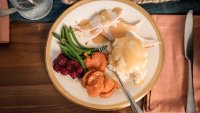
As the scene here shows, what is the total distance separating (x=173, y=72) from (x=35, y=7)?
448 millimetres

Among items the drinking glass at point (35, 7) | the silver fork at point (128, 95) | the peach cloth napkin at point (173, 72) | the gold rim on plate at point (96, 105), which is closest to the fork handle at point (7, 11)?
the drinking glass at point (35, 7)

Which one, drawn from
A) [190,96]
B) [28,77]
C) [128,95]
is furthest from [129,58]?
[28,77]

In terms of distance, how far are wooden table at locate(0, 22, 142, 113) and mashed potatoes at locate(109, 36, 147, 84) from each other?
108mm

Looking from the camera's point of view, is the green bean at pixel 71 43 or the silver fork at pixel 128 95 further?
the green bean at pixel 71 43

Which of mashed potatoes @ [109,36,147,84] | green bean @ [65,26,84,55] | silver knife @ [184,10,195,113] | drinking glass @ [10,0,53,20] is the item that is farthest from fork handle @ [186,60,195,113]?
drinking glass @ [10,0,53,20]

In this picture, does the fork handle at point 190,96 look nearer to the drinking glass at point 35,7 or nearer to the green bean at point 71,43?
the green bean at point 71,43

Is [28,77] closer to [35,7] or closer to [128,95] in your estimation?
[35,7]

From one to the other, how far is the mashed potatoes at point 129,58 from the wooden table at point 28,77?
0.11 meters

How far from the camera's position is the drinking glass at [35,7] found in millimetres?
909

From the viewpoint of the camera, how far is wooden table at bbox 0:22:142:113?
0.88m

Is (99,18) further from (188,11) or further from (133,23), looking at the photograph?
(188,11)

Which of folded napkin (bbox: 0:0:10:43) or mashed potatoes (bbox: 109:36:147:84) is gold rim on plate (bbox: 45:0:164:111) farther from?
folded napkin (bbox: 0:0:10:43)

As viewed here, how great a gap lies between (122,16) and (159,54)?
16 centimetres

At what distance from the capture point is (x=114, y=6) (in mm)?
909
